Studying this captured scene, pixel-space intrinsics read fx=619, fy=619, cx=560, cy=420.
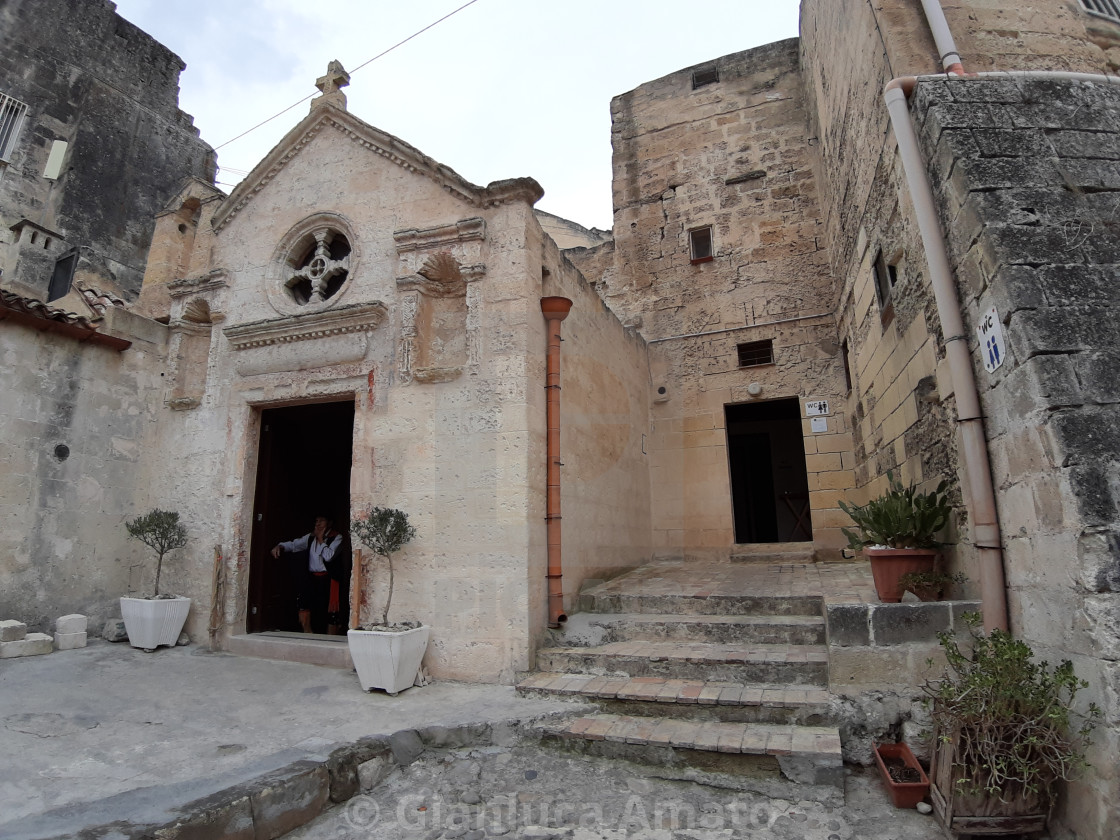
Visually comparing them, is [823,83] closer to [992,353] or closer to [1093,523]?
[992,353]

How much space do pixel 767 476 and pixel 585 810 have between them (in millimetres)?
10011

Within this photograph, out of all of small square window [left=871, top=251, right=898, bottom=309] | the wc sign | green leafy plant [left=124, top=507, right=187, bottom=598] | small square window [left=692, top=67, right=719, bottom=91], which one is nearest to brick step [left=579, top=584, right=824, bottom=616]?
the wc sign

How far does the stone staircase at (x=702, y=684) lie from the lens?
11.4 ft

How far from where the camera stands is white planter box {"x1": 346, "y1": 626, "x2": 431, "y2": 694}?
459 cm

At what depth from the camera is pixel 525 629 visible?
191 inches

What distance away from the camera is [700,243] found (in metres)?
9.77

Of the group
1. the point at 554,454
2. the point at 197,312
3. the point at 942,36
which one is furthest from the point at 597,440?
the point at 197,312

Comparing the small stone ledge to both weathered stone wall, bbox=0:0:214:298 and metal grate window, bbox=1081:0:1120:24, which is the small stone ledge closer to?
metal grate window, bbox=1081:0:1120:24

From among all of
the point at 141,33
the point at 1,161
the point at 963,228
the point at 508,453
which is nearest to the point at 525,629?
the point at 508,453

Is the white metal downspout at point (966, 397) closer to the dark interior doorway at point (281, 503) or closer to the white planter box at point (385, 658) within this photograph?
the white planter box at point (385, 658)

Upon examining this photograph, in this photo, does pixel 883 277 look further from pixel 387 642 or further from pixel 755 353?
pixel 387 642

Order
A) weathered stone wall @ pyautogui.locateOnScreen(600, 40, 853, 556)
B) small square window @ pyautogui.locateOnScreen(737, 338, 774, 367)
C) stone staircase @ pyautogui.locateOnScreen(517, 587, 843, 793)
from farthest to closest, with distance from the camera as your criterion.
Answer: small square window @ pyautogui.locateOnScreen(737, 338, 774, 367) → weathered stone wall @ pyautogui.locateOnScreen(600, 40, 853, 556) → stone staircase @ pyautogui.locateOnScreen(517, 587, 843, 793)

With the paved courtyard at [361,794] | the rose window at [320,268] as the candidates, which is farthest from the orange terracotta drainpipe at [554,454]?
the rose window at [320,268]

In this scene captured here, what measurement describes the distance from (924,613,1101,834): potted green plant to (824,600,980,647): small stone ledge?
0.87 meters
